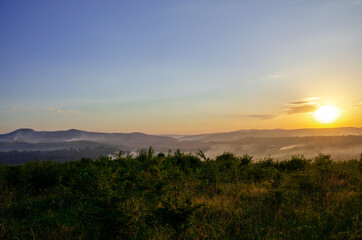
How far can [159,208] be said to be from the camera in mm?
3736

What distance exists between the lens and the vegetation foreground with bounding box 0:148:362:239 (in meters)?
3.78

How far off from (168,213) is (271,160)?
1597cm

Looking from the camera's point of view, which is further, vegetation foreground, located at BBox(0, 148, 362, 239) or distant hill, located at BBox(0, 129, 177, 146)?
distant hill, located at BBox(0, 129, 177, 146)

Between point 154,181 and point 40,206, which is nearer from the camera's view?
point 154,181

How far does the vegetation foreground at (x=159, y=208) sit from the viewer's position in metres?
3.78

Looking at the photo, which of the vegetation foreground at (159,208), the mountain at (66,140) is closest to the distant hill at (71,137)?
the mountain at (66,140)

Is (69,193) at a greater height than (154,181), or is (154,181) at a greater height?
(154,181)

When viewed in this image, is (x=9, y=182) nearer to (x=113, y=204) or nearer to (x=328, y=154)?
(x=113, y=204)

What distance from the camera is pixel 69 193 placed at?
317 inches

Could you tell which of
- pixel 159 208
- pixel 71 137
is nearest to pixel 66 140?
pixel 71 137

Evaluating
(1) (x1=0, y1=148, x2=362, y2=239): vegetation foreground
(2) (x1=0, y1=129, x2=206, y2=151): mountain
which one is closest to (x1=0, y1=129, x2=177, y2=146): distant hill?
(2) (x1=0, y1=129, x2=206, y2=151): mountain

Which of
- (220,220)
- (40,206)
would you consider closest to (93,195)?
(220,220)

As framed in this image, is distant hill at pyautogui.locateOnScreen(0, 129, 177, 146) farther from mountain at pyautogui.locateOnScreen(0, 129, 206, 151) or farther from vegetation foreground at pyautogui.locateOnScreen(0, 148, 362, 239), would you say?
vegetation foreground at pyautogui.locateOnScreen(0, 148, 362, 239)

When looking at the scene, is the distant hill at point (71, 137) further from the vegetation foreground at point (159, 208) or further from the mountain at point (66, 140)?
the vegetation foreground at point (159, 208)
